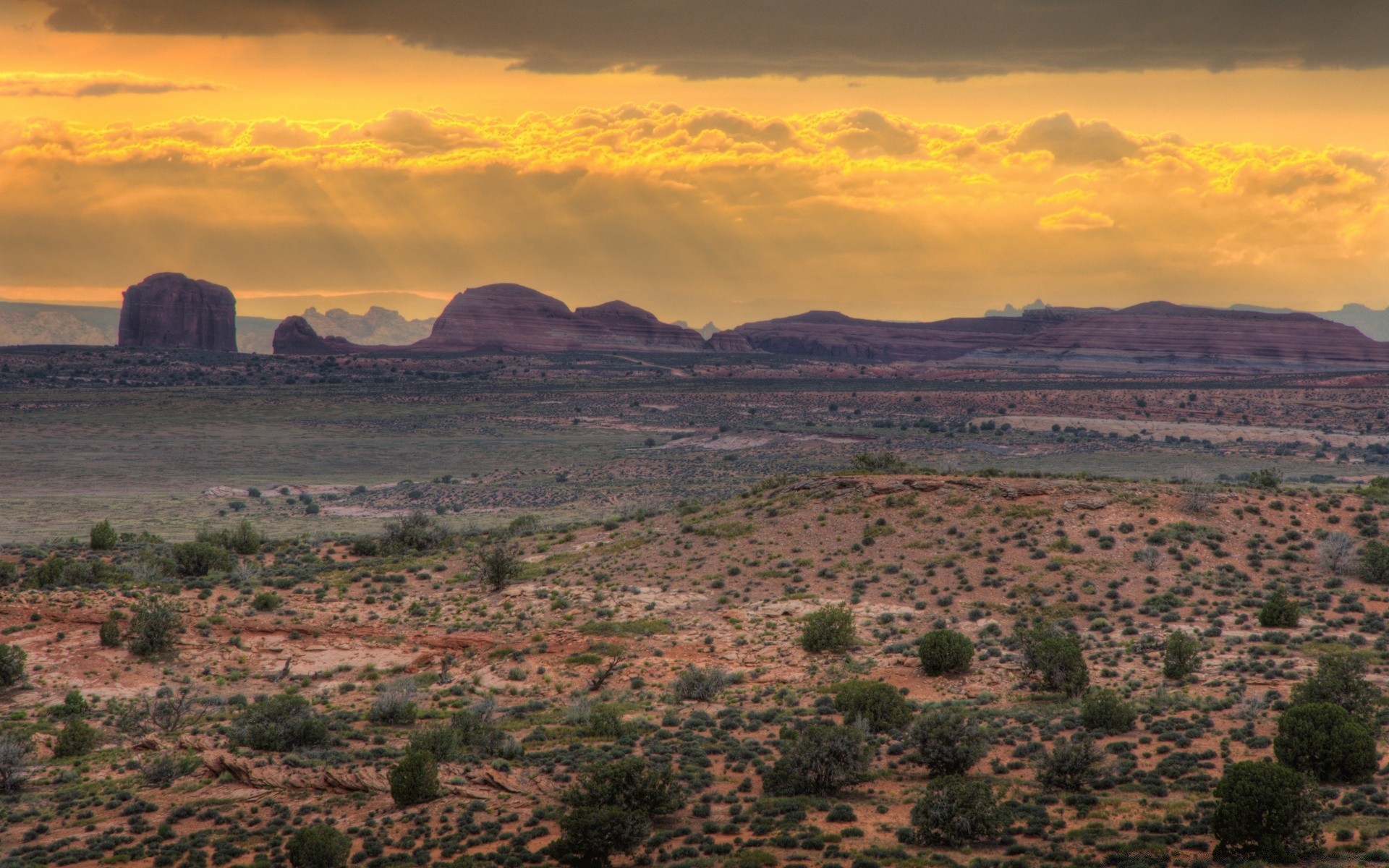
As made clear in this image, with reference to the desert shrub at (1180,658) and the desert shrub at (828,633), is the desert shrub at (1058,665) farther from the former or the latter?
the desert shrub at (828,633)

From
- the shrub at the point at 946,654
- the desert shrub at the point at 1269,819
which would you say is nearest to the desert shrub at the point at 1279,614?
the shrub at the point at 946,654

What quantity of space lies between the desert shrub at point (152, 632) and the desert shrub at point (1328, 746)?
1105 inches

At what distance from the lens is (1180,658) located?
83.7ft

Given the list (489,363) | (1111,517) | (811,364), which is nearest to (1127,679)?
(1111,517)

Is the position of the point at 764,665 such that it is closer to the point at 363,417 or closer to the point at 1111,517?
the point at 1111,517

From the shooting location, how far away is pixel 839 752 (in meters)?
20.3

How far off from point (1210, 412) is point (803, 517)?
86.3 meters

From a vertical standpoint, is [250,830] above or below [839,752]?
below

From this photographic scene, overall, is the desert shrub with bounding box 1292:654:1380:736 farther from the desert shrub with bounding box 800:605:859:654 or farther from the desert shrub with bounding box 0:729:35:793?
the desert shrub with bounding box 0:729:35:793

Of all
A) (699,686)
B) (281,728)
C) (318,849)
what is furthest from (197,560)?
(318,849)

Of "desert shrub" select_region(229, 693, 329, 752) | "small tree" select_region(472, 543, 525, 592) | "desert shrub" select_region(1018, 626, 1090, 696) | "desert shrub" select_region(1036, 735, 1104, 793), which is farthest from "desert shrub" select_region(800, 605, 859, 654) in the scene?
"small tree" select_region(472, 543, 525, 592)

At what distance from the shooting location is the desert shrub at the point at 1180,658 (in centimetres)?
2548

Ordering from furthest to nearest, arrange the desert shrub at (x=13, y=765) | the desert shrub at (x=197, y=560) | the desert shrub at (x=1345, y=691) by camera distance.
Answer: the desert shrub at (x=197, y=560) → the desert shrub at (x=13, y=765) → the desert shrub at (x=1345, y=691)

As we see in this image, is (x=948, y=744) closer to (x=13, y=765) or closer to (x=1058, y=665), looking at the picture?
(x=1058, y=665)
